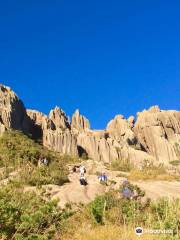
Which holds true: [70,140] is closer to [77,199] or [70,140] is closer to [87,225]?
[77,199]

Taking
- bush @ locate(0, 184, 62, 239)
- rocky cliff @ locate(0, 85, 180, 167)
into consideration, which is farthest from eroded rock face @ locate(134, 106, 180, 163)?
bush @ locate(0, 184, 62, 239)

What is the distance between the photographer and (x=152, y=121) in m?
101

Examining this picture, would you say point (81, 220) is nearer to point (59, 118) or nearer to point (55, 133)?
point (55, 133)

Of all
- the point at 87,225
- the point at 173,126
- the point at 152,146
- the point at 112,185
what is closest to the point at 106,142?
the point at 152,146

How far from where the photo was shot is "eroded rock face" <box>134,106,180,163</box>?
95.3 metres

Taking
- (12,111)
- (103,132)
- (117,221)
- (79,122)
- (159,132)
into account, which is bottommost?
(117,221)

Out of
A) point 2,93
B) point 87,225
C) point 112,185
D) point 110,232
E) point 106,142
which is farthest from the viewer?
point 106,142

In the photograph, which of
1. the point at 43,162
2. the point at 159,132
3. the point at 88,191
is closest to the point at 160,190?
the point at 88,191

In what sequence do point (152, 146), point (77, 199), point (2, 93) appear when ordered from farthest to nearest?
1. point (152, 146)
2. point (2, 93)
3. point (77, 199)

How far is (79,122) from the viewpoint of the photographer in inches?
3720

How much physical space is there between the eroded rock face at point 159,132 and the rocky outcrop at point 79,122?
1276 centimetres

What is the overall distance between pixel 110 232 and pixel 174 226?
4.44ft

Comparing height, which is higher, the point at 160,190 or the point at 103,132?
the point at 103,132

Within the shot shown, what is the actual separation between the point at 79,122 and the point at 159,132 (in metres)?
20.0
